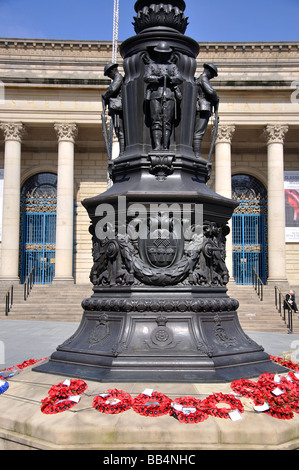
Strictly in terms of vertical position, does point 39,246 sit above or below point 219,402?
above

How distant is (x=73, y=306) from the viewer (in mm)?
22422

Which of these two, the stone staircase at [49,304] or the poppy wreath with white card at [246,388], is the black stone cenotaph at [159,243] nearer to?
the poppy wreath with white card at [246,388]

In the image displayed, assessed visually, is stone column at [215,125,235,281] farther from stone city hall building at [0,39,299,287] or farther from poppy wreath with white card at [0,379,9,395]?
poppy wreath with white card at [0,379,9,395]

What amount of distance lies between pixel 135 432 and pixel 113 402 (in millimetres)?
385

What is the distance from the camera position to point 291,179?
3091 cm

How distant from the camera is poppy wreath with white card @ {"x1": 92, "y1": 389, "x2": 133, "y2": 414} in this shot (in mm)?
3475

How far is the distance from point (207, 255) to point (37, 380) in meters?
2.01

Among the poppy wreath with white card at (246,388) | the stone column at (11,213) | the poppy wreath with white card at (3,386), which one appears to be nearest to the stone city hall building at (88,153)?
the stone column at (11,213)

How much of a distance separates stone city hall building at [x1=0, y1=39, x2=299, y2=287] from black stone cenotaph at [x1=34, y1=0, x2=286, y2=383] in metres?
22.8

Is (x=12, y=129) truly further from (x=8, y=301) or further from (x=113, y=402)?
(x=113, y=402)

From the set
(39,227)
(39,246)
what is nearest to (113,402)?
(39,246)

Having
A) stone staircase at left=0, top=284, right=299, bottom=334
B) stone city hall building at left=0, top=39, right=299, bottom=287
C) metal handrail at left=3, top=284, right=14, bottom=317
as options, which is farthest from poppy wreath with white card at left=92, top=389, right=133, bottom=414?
stone city hall building at left=0, top=39, right=299, bottom=287

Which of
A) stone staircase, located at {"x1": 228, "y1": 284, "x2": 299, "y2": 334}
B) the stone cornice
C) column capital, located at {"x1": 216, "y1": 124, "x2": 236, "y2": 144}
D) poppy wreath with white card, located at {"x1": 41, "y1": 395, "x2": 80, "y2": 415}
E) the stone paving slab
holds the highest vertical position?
the stone cornice

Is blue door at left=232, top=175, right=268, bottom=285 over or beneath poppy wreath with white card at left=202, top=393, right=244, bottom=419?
over
